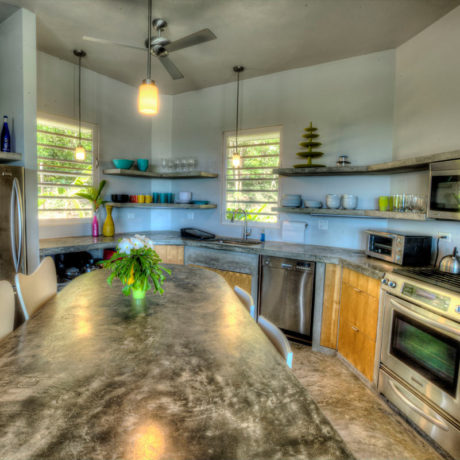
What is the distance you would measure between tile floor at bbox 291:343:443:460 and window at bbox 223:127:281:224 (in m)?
1.86

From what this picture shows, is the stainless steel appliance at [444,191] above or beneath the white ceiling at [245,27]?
beneath

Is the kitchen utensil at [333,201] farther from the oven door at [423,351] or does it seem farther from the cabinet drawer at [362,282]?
the oven door at [423,351]

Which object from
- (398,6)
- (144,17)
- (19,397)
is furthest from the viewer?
(144,17)

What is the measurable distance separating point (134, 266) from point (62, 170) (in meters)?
2.71

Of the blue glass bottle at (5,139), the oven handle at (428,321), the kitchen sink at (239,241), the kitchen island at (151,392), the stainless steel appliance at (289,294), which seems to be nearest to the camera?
the kitchen island at (151,392)

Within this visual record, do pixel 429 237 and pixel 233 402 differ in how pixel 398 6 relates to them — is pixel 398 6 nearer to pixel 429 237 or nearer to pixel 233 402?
pixel 429 237

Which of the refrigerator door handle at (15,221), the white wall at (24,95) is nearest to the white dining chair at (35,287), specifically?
the refrigerator door handle at (15,221)

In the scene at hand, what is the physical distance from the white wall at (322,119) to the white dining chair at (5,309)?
116 inches

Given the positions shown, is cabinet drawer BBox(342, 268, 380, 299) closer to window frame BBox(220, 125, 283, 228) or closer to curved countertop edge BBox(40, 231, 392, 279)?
curved countertop edge BBox(40, 231, 392, 279)

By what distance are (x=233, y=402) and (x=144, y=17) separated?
3.06 metres

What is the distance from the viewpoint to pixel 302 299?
3.03 meters

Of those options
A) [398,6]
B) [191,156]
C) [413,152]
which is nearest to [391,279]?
[413,152]

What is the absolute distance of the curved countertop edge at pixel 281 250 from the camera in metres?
2.54

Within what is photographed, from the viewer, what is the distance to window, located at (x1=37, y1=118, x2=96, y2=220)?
3.45m
